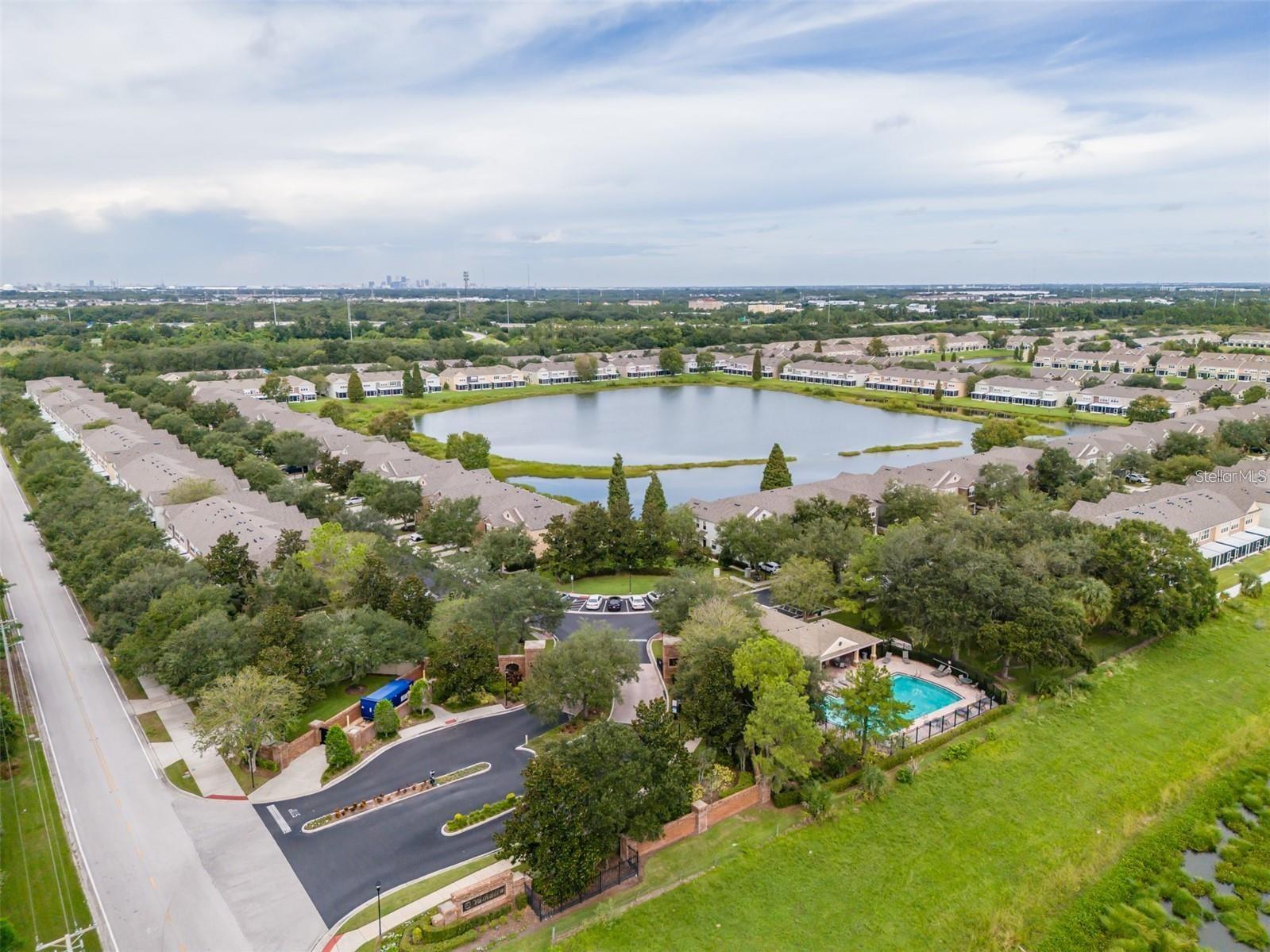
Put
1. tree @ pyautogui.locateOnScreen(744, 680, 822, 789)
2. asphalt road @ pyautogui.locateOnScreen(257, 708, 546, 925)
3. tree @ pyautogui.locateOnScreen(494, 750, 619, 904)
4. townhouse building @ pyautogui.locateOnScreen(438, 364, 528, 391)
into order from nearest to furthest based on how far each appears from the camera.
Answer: tree @ pyautogui.locateOnScreen(494, 750, 619, 904) → asphalt road @ pyautogui.locateOnScreen(257, 708, 546, 925) → tree @ pyautogui.locateOnScreen(744, 680, 822, 789) → townhouse building @ pyautogui.locateOnScreen(438, 364, 528, 391)

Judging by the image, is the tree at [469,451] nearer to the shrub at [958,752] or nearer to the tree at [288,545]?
the tree at [288,545]

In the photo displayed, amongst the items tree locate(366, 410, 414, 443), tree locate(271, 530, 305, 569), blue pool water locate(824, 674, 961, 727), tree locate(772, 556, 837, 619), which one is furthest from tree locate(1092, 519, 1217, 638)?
tree locate(366, 410, 414, 443)

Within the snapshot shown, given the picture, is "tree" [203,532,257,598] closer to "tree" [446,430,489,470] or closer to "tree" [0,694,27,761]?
"tree" [0,694,27,761]

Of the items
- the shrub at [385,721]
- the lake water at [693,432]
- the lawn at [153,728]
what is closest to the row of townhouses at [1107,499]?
the lake water at [693,432]

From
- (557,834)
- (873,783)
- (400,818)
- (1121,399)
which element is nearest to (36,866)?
(400,818)

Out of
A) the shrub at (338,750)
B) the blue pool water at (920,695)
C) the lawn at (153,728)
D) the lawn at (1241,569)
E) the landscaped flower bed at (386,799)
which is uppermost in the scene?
the shrub at (338,750)

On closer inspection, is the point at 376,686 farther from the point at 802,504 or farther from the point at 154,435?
the point at 154,435
